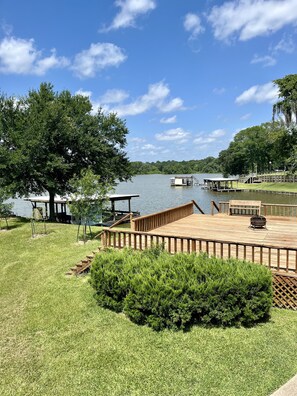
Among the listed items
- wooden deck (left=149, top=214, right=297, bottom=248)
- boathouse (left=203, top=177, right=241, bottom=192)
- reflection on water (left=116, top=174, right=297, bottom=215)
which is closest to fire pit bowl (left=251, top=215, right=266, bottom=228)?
wooden deck (left=149, top=214, right=297, bottom=248)

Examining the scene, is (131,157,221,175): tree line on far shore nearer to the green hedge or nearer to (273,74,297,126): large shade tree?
(273,74,297,126): large shade tree

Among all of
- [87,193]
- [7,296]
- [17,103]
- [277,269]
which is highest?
[17,103]

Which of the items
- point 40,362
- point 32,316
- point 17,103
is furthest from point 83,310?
point 17,103

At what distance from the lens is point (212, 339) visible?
496 cm

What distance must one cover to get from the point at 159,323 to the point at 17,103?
57.6 feet

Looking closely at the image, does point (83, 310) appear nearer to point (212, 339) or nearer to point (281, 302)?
point (212, 339)

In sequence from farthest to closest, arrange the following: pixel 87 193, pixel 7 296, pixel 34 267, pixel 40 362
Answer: pixel 87 193, pixel 34 267, pixel 7 296, pixel 40 362

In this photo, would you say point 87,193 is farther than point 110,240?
Yes

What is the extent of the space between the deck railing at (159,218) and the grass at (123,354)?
3284 mm

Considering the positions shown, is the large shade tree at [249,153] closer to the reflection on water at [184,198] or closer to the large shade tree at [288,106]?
the reflection on water at [184,198]

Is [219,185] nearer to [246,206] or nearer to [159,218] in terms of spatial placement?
[246,206]

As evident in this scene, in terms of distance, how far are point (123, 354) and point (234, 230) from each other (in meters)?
6.93

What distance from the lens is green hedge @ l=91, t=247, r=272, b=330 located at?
5195 mm

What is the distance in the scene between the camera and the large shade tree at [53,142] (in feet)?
54.9
